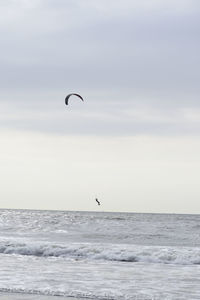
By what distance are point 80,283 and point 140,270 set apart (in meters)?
4.02

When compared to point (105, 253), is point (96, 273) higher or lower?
lower

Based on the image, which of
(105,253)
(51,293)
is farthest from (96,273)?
(105,253)

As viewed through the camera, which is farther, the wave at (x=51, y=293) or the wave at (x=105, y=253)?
the wave at (x=105, y=253)

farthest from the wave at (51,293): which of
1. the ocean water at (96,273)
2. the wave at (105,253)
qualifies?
the wave at (105,253)

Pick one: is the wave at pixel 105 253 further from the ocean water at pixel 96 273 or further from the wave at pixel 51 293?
the wave at pixel 51 293

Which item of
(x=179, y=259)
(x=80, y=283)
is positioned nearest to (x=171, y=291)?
(x=80, y=283)

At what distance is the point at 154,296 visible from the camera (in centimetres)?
1435

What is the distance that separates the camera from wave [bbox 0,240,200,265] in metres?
23.6

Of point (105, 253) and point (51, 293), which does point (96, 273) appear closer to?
point (51, 293)

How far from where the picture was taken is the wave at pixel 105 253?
23.6 metres

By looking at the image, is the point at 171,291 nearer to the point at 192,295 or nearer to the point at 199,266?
the point at 192,295

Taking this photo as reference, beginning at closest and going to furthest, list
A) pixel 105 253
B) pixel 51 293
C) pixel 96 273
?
pixel 51 293 < pixel 96 273 < pixel 105 253

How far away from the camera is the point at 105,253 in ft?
81.9

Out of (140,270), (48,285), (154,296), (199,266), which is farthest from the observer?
(199,266)
